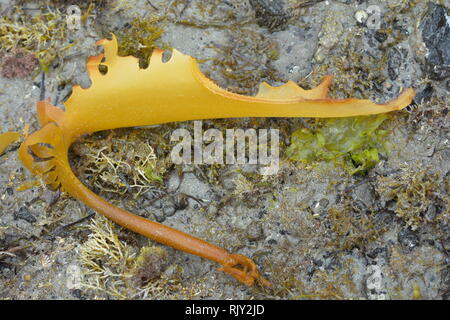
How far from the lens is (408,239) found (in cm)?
264

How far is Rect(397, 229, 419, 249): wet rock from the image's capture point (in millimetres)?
2629

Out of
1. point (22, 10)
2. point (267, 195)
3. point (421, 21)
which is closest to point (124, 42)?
point (22, 10)

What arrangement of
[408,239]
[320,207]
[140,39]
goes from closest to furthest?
[408,239]
[320,207]
[140,39]

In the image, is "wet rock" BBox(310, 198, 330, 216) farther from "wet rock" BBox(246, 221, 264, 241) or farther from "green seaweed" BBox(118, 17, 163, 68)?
"green seaweed" BBox(118, 17, 163, 68)

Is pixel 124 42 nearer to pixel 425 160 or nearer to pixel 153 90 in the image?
pixel 153 90

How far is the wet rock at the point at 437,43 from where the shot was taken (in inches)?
108

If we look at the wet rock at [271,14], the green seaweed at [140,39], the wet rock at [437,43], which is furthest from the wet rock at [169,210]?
the wet rock at [437,43]

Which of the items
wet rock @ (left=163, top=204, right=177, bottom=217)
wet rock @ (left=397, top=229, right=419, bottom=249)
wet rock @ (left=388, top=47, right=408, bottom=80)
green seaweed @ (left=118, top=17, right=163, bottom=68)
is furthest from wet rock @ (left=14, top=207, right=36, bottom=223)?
wet rock @ (left=388, top=47, right=408, bottom=80)

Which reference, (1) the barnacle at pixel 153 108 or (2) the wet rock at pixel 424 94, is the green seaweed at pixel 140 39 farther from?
(2) the wet rock at pixel 424 94

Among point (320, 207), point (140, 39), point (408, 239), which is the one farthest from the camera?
point (140, 39)

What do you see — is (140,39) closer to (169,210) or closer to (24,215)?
(169,210)

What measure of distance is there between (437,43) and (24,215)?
2.33 metres

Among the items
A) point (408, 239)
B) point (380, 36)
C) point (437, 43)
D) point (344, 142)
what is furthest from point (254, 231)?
point (437, 43)

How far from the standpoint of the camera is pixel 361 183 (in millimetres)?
2752
